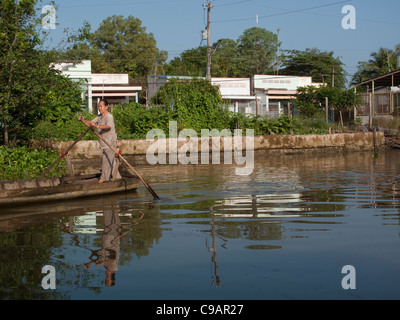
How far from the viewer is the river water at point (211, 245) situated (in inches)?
180

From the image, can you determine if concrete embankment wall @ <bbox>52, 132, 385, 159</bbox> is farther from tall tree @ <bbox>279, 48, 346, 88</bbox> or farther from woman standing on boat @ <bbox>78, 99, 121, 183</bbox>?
tall tree @ <bbox>279, 48, 346, 88</bbox>

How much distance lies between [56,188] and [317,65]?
39867 mm

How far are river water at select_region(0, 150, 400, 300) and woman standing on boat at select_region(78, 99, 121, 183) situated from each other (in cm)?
51

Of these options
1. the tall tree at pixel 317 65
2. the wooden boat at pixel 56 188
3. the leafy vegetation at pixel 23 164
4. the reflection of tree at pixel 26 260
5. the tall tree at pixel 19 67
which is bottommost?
the reflection of tree at pixel 26 260

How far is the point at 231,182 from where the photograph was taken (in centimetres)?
1229

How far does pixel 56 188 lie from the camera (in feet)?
30.3

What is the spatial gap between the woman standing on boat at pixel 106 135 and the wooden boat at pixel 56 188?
0.26m

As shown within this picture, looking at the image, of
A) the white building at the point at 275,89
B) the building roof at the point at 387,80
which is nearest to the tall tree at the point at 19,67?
the building roof at the point at 387,80

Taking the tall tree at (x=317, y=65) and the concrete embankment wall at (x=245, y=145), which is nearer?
the concrete embankment wall at (x=245, y=145)

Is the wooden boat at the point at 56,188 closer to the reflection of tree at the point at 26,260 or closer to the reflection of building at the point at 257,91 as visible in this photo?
the reflection of tree at the point at 26,260

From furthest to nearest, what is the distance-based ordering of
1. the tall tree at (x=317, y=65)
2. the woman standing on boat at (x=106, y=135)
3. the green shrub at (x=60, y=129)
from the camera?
the tall tree at (x=317, y=65) < the green shrub at (x=60, y=129) < the woman standing on boat at (x=106, y=135)

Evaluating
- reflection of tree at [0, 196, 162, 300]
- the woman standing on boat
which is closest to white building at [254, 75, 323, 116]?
the woman standing on boat

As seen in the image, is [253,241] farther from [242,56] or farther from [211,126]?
[242,56]

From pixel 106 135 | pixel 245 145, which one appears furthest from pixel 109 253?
pixel 245 145
